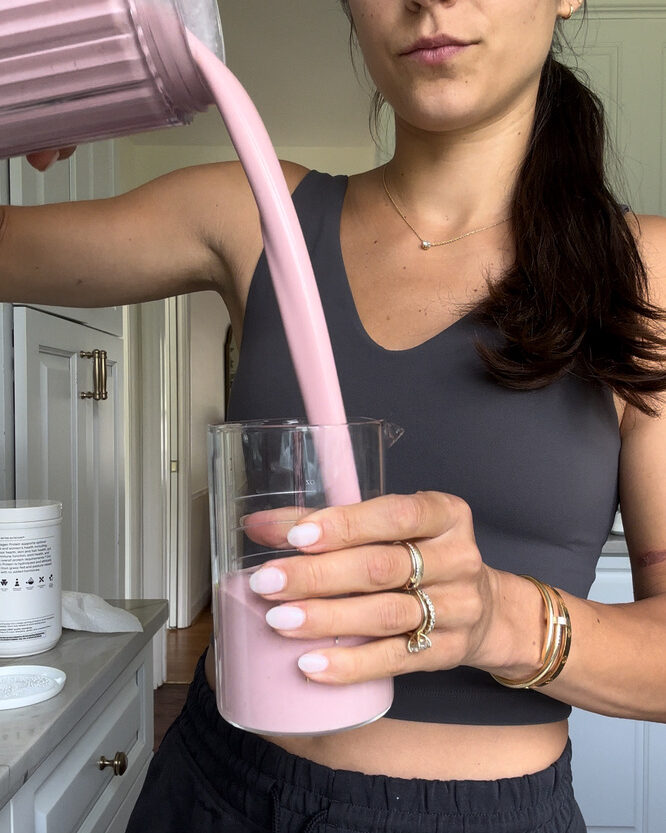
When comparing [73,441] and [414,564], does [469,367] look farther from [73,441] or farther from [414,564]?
[73,441]

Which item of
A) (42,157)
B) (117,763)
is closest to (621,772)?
(117,763)

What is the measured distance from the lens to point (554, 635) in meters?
0.49

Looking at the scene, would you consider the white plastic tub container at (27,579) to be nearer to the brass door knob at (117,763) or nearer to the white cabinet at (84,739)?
the white cabinet at (84,739)

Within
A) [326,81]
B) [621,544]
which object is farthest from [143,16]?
[326,81]

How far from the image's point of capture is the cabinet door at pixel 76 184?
1393mm

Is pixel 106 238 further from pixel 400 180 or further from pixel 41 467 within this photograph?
pixel 41 467

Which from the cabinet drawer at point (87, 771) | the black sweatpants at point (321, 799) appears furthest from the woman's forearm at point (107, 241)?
the cabinet drawer at point (87, 771)

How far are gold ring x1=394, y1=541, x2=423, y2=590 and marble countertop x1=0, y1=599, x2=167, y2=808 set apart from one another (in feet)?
1.54

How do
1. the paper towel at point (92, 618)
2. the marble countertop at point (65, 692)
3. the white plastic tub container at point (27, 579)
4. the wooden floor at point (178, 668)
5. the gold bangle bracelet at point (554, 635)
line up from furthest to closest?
1. the wooden floor at point (178, 668)
2. the paper towel at point (92, 618)
3. the white plastic tub container at point (27, 579)
4. the marble countertop at point (65, 692)
5. the gold bangle bracelet at point (554, 635)

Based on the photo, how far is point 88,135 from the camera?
494 millimetres

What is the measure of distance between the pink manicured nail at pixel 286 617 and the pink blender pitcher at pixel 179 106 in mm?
24

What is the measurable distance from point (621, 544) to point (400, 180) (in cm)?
139

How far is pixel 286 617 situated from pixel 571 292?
1.30ft

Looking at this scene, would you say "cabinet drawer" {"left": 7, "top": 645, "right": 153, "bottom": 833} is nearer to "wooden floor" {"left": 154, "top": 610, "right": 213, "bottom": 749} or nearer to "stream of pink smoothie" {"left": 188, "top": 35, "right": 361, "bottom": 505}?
"stream of pink smoothie" {"left": 188, "top": 35, "right": 361, "bottom": 505}
